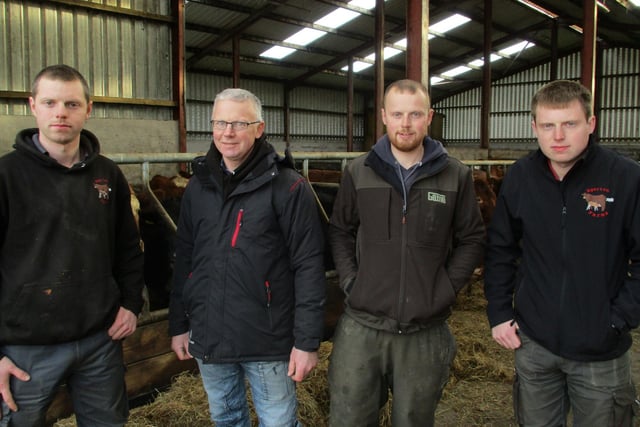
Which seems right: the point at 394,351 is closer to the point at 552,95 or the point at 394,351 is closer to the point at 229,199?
the point at 229,199

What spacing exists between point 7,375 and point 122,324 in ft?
1.36

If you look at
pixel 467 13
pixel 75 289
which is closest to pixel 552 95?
pixel 75 289

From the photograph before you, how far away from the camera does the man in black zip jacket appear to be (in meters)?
1.99

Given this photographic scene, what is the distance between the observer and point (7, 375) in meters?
1.87

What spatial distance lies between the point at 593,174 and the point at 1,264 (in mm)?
2196

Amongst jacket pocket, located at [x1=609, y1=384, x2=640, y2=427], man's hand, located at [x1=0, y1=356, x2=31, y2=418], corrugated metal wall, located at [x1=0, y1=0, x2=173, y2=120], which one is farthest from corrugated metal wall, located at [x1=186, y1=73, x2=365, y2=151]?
jacket pocket, located at [x1=609, y1=384, x2=640, y2=427]

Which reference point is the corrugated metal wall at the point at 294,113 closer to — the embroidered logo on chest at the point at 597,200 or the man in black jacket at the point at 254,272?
the man in black jacket at the point at 254,272

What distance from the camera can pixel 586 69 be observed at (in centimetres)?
1040

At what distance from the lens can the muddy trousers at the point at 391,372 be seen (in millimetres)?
2178

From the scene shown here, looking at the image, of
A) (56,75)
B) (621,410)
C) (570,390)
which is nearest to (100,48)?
(56,75)

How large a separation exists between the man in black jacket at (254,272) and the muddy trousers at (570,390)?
2.80ft

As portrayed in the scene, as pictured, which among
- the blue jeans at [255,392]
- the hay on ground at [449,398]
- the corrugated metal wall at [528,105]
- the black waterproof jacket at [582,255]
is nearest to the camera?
the black waterproof jacket at [582,255]

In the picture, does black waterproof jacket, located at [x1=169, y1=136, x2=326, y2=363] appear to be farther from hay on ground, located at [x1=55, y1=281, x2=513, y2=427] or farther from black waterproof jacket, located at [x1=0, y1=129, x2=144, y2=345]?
hay on ground, located at [x1=55, y1=281, x2=513, y2=427]

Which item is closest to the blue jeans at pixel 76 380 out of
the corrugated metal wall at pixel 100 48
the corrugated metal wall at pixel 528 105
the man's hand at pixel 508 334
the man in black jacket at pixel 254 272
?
the man in black jacket at pixel 254 272
